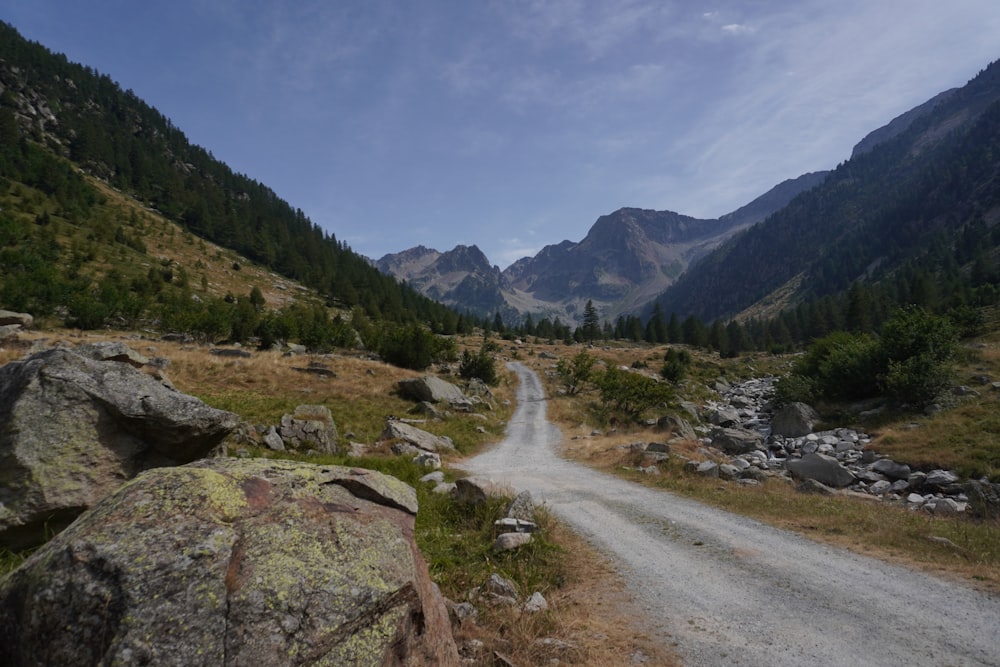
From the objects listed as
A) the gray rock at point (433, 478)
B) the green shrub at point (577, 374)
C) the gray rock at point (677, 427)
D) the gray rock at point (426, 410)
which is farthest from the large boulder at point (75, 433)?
the green shrub at point (577, 374)

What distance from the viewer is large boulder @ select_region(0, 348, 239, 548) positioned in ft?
22.0

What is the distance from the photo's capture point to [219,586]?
3600mm

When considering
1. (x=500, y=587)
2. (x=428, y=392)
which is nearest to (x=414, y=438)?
(x=428, y=392)

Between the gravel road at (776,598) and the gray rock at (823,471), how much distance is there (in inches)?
405

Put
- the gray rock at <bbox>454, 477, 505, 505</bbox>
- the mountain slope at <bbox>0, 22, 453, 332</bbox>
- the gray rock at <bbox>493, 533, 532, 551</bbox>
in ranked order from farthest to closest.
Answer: the mountain slope at <bbox>0, 22, 453, 332</bbox> → the gray rock at <bbox>454, 477, 505, 505</bbox> → the gray rock at <bbox>493, 533, 532, 551</bbox>

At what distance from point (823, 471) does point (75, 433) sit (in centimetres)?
2638

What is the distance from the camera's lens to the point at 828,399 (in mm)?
37156

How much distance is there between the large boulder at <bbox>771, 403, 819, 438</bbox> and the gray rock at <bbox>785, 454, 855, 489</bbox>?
1248 cm

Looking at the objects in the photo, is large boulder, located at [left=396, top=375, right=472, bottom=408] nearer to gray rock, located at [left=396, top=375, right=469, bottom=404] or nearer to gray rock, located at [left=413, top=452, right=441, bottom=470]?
gray rock, located at [left=396, top=375, right=469, bottom=404]

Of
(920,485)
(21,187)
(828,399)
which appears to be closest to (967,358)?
(828,399)

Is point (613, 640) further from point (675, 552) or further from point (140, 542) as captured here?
point (140, 542)

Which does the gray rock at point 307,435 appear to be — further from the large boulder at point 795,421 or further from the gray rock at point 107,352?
the large boulder at point 795,421

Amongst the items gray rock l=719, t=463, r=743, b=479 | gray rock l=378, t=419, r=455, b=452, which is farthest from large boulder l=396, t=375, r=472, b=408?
gray rock l=719, t=463, r=743, b=479

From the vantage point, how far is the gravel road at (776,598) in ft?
21.5
